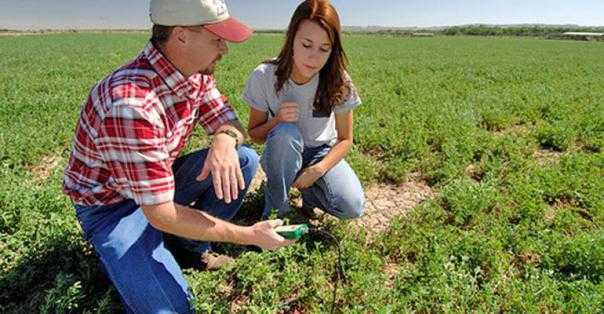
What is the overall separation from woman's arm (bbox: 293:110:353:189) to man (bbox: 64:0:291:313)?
814 mm

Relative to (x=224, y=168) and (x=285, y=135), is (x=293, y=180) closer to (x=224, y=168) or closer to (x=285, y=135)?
(x=285, y=135)

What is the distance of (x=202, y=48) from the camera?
100 inches

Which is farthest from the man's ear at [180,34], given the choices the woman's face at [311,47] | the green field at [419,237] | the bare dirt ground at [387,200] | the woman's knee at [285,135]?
the bare dirt ground at [387,200]

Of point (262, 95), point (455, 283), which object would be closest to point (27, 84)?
point (262, 95)

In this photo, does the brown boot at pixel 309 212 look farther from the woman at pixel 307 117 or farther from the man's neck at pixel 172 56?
the man's neck at pixel 172 56

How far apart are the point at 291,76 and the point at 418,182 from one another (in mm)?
2222

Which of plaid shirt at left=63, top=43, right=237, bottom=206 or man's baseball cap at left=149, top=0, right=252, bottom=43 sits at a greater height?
man's baseball cap at left=149, top=0, right=252, bottom=43

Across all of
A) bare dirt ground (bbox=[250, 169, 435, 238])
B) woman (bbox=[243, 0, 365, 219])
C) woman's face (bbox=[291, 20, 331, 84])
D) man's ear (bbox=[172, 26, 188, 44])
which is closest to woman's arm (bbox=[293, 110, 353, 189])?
woman (bbox=[243, 0, 365, 219])

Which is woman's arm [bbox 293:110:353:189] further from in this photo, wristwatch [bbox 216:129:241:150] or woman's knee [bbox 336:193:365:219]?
wristwatch [bbox 216:129:241:150]

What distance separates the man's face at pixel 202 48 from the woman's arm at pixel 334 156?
4.77ft

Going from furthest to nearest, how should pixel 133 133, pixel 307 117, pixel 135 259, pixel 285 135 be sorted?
pixel 307 117 < pixel 285 135 < pixel 135 259 < pixel 133 133

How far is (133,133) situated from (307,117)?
1977mm

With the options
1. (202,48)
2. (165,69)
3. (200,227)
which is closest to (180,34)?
(202,48)

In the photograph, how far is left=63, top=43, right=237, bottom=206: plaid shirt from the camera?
240 cm
